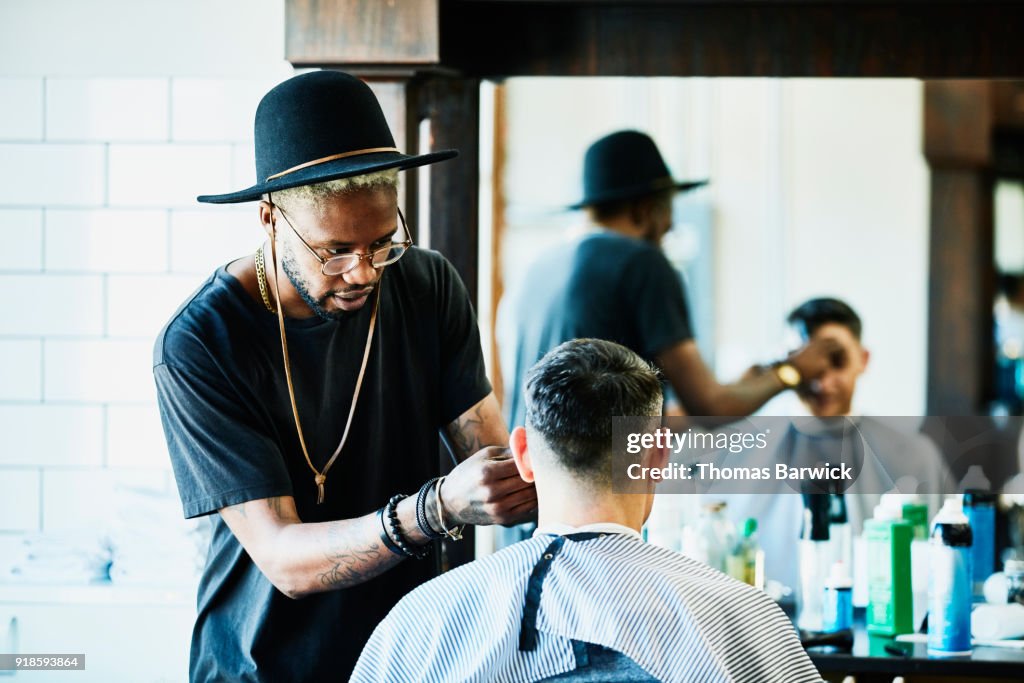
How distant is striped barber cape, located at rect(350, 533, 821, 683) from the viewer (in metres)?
1.31

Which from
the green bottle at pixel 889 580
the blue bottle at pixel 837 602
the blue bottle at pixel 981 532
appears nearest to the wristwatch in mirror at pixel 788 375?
the blue bottle at pixel 981 532

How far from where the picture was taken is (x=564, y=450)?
4.52ft

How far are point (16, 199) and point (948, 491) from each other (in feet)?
7.94

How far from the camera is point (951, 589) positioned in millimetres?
2045

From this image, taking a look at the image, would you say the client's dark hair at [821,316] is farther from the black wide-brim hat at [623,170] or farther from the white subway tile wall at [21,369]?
the white subway tile wall at [21,369]

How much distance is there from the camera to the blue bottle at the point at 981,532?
2393 millimetres

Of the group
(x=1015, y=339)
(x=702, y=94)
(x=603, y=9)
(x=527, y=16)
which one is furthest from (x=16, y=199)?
(x=1015, y=339)

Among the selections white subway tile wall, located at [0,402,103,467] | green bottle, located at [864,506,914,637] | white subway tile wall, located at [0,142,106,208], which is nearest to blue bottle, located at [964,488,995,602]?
green bottle, located at [864,506,914,637]

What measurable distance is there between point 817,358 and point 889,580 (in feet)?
3.33

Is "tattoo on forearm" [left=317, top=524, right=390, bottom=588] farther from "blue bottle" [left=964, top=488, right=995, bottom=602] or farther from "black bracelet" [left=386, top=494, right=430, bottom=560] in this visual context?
"blue bottle" [left=964, top=488, right=995, bottom=602]

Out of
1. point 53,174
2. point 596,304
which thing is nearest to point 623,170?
point 596,304

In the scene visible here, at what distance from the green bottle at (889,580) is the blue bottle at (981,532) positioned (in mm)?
222

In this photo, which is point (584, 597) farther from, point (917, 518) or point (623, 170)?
point (623, 170)

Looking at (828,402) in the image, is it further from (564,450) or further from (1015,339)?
(564,450)
